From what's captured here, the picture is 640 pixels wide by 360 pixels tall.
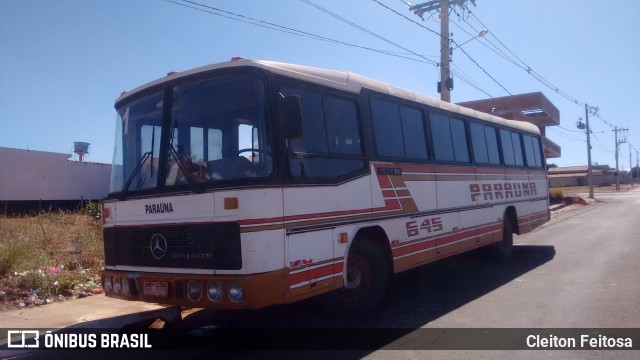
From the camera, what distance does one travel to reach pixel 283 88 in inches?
217

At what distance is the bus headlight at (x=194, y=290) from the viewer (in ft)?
16.7

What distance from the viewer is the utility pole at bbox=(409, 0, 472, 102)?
1769 centimetres

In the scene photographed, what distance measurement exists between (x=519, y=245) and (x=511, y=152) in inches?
144

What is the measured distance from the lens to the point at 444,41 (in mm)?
18312

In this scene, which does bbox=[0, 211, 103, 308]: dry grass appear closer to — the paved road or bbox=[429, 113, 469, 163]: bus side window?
the paved road

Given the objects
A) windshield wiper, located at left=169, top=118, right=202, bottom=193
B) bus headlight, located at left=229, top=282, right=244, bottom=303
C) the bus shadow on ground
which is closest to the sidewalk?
the bus shadow on ground

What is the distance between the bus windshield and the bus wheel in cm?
765

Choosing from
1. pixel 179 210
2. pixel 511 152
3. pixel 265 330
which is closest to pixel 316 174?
pixel 179 210

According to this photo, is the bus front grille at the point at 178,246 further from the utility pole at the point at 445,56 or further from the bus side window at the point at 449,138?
the utility pole at the point at 445,56

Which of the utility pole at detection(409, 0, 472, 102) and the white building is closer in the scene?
the utility pole at detection(409, 0, 472, 102)

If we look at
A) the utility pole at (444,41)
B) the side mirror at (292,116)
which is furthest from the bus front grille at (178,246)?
the utility pole at (444,41)

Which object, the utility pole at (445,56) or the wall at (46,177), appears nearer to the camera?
the utility pole at (445,56)

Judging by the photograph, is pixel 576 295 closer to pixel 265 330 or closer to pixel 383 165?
pixel 383 165

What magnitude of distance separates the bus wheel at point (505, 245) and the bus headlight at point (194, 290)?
7.93 metres
